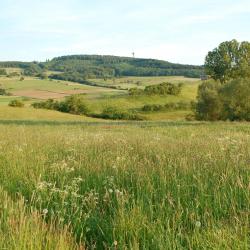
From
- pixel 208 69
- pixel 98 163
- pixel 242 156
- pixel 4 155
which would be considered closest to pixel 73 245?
pixel 98 163

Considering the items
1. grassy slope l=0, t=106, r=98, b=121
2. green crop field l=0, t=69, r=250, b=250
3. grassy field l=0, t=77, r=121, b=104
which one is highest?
green crop field l=0, t=69, r=250, b=250

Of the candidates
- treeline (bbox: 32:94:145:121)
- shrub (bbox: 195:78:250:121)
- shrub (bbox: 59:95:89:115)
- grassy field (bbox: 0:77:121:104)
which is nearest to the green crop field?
shrub (bbox: 195:78:250:121)

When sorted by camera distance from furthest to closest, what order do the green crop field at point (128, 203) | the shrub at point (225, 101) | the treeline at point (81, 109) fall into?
the treeline at point (81, 109)
the shrub at point (225, 101)
the green crop field at point (128, 203)

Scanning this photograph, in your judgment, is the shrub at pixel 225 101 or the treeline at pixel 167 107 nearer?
the shrub at pixel 225 101

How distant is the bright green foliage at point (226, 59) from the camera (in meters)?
78.6

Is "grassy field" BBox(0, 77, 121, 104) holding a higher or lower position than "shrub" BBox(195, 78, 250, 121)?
lower

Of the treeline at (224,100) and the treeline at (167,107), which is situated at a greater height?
the treeline at (224,100)

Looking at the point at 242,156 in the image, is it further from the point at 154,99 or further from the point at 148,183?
the point at 154,99

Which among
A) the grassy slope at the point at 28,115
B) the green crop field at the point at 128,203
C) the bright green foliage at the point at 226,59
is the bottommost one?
the grassy slope at the point at 28,115

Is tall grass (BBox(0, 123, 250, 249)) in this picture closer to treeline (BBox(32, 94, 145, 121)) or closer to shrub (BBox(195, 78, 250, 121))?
shrub (BBox(195, 78, 250, 121))

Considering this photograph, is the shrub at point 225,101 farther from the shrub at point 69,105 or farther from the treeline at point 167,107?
the shrub at point 69,105

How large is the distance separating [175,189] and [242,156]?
219 centimetres

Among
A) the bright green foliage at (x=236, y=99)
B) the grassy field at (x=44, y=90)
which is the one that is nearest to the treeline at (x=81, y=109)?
the grassy field at (x=44, y=90)

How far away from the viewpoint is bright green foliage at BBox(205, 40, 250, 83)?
78.6 m
